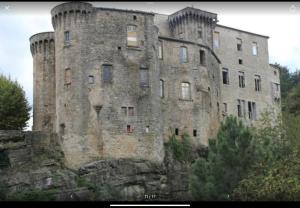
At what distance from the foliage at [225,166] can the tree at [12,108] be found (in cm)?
1926

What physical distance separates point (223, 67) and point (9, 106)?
21763 millimetres

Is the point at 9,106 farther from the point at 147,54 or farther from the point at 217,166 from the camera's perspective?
the point at 217,166

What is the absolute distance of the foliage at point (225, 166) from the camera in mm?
29109

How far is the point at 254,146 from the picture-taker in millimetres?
30875

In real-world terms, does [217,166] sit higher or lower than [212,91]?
lower

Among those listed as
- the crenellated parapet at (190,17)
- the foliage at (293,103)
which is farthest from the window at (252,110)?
the crenellated parapet at (190,17)

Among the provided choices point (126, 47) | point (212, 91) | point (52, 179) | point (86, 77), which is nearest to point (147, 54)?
point (126, 47)

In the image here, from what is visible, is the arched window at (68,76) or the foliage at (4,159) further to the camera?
the arched window at (68,76)

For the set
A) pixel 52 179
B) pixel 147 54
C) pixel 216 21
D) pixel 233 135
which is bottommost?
pixel 52 179

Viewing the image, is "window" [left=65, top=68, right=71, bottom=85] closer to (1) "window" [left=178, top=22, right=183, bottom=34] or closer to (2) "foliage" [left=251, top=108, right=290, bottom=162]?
(1) "window" [left=178, top=22, right=183, bottom=34]

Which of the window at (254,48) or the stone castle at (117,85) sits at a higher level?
the window at (254,48)

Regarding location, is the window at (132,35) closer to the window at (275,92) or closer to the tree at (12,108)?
the tree at (12,108)

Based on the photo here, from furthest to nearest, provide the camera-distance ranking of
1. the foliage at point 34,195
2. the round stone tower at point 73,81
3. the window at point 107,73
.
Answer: the window at point 107,73 < the round stone tower at point 73,81 < the foliage at point 34,195

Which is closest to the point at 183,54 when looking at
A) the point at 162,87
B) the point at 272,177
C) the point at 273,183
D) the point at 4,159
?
the point at 162,87
